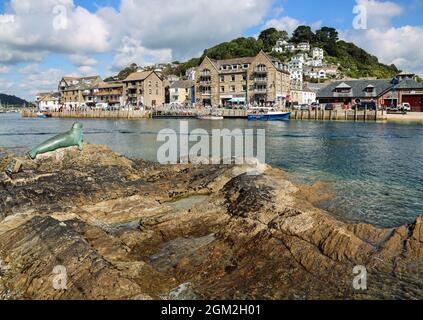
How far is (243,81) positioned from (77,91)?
68894 mm

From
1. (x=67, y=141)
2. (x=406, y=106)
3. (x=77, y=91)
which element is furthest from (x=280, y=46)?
(x=67, y=141)

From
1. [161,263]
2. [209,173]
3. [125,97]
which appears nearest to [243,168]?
[209,173]

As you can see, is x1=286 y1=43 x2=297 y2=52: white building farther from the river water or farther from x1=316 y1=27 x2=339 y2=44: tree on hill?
the river water

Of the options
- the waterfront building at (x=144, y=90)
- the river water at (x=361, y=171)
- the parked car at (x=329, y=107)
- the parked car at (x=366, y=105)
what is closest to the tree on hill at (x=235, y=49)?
the waterfront building at (x=144, y=90)

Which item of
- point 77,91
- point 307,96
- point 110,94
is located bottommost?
point 307,96

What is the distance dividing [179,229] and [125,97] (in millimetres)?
111314

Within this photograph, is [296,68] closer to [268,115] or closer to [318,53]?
[318,53]

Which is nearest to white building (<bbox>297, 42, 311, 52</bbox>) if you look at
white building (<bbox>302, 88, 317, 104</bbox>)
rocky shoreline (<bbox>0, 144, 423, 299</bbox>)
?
white building (<bbox>302, 88, 317, 104</bbox>)

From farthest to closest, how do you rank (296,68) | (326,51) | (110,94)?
(326,51) < (296,68) < (110,94)

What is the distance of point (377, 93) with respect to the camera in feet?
267

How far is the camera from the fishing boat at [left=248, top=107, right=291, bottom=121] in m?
77.1

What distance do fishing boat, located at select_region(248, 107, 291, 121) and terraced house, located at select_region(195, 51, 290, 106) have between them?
1413 centimetres

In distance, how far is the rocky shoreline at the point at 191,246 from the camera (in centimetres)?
737

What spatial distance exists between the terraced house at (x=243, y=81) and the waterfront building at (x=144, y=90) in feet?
59.0
